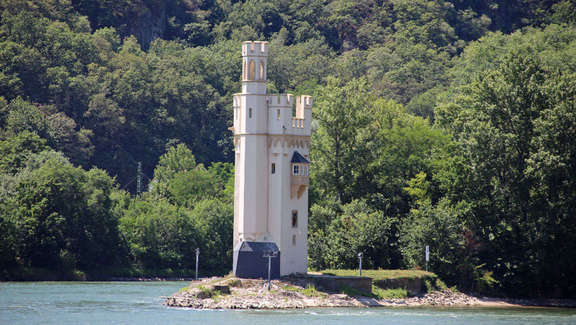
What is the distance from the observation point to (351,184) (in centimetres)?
9619

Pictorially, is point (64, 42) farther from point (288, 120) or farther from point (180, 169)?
point (288, 120)

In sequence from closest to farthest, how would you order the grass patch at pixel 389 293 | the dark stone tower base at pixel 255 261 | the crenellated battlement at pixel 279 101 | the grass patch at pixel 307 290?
the grass patch at pixel 307 290 < the dark stone tower base at pixel 255 261 < the crenellated battlement at pixel 279 101 < the grass patch at pixel 389 293

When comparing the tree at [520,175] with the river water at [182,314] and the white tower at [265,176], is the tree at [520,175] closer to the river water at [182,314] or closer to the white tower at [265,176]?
the river water at [182,314]

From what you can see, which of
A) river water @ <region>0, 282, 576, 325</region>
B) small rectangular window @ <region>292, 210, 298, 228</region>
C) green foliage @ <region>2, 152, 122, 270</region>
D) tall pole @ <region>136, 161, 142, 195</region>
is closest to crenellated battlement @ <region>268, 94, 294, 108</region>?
small rectangular window @ <region>292, 210, 298, 228</region>

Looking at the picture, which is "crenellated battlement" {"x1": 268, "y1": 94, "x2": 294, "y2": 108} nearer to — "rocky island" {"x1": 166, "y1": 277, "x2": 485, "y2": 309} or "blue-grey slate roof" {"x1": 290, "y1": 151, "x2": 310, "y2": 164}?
"blue-grey slate roof" {"x1": 290, "y1": 151, "x2": 310, "y2": 164}

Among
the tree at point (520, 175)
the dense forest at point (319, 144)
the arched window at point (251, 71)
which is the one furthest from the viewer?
the dense forest at point (319, 144)

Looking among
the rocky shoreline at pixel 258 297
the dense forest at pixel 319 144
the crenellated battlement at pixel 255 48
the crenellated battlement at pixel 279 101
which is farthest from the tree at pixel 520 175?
the crenellated battlement at pixel 255 48

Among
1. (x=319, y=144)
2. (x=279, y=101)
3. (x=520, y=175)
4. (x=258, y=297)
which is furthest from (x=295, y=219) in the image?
(x=319, y=144)

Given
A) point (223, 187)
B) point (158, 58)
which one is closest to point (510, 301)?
→ point (223, 187)

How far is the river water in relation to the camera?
6706 centimetres

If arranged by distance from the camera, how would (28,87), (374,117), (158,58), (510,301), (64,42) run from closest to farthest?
(510,301) < (374,117) < (28,87) < (64,42) < (158,58)

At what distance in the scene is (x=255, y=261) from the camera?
75.6 m

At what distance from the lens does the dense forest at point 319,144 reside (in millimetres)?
86438

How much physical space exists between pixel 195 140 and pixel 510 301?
76.2 meters
